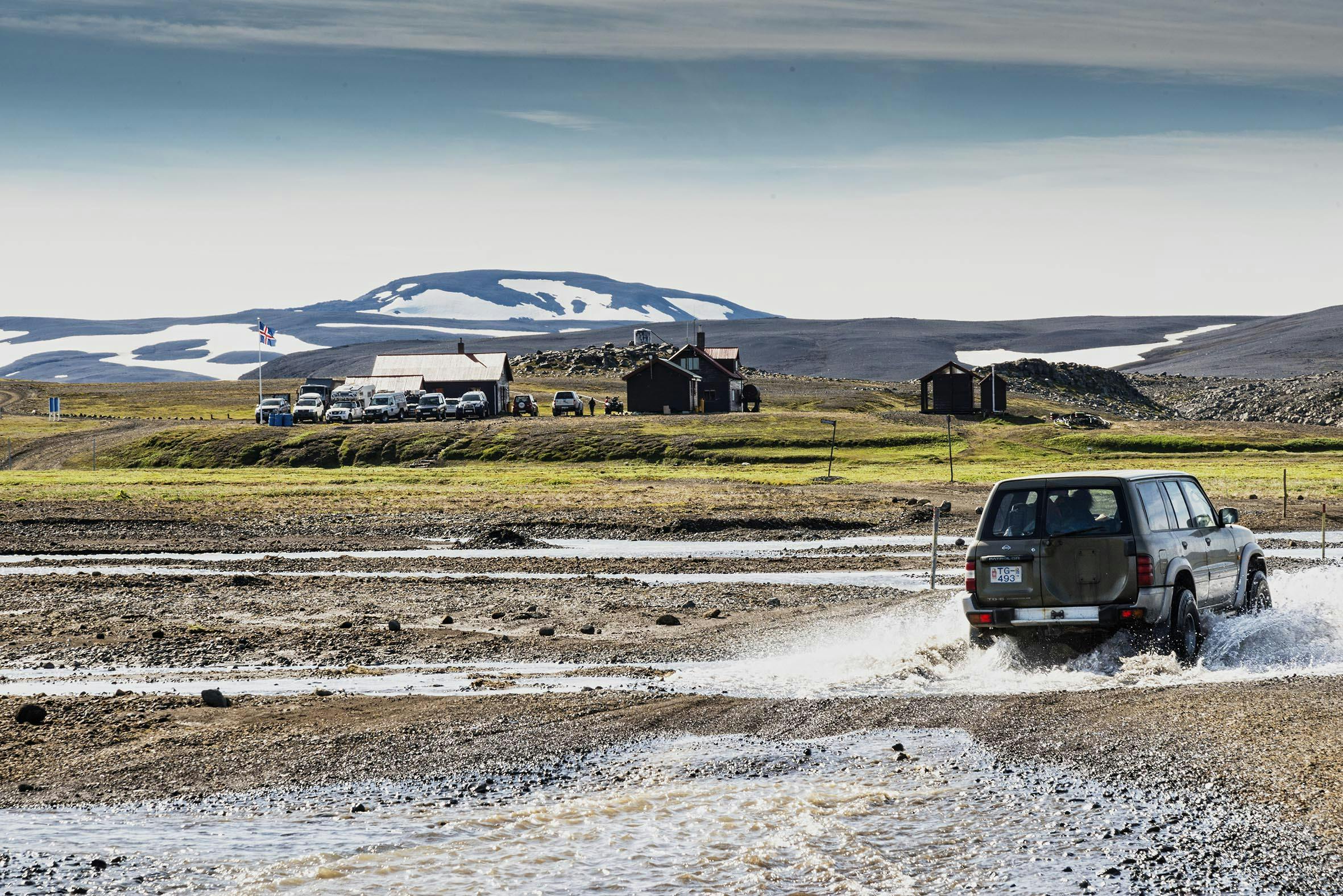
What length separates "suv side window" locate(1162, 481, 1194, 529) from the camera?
15.1m

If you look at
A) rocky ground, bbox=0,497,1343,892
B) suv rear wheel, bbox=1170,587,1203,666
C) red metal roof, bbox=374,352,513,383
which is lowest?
rocky ground, bbox=0,497,1343,892

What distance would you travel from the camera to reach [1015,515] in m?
14.8

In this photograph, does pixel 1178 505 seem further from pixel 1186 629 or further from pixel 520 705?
pixel 520 705

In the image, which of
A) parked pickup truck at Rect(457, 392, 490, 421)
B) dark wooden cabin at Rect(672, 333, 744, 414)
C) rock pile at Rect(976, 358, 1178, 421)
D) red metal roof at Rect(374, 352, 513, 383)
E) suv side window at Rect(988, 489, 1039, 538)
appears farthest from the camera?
rock pile at Rect(976, 358, 1178, 421)

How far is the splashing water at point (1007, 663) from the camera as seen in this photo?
46.8 ft

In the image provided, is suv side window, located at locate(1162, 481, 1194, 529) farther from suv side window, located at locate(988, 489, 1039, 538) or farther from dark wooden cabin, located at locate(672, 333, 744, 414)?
dark wooden cabin, located at locate(672, 333, 744, 414)

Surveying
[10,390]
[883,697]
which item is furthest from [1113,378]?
[883,697]

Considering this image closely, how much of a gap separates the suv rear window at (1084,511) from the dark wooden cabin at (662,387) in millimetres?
87993

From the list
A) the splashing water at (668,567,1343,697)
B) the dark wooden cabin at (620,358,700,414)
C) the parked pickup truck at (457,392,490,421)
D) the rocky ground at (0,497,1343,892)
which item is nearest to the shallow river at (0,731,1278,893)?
the rocky ground at (0,497,1343,892)

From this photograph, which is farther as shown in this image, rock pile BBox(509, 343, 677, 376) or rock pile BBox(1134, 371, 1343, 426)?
rock pile BBox(509, 343, 677, 376)

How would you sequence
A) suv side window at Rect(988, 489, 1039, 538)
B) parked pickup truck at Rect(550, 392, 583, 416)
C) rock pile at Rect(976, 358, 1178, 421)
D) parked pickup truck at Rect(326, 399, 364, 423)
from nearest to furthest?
suv side window at Rect(988, 489, 1039, 538) < parked pickup truck at Rect(326, 399, 364, 423) < parked pickup truck at Rect(550, 392, 583, 416) < rock pile at Rect(976, 358, 1178, 421)

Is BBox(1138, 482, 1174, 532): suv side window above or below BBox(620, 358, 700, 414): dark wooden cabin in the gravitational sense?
below

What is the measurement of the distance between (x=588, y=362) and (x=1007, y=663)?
161 meters

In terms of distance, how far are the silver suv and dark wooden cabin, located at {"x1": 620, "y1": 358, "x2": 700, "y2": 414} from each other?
288 feet
